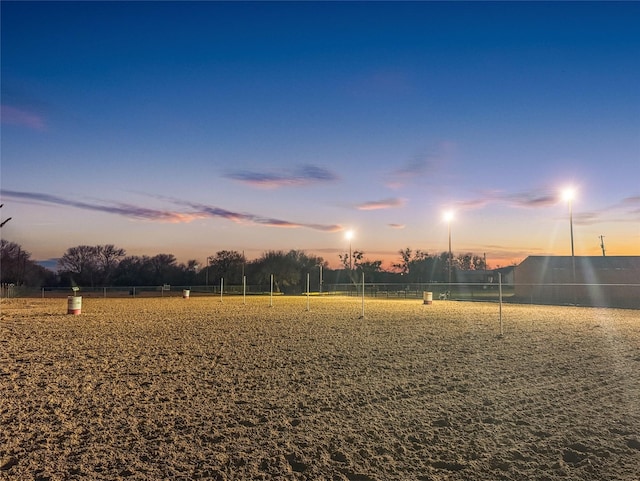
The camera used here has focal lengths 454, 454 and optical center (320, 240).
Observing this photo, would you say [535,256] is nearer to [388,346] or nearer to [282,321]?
[282,321]

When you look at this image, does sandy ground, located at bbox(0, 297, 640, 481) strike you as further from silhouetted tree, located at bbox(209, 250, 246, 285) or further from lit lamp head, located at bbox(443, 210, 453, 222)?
silhouetted tree, located at bbox(209, 250, 246, 285)

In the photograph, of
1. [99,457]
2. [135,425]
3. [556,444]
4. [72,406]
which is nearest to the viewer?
[99,457]

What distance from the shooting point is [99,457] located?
4746 mm

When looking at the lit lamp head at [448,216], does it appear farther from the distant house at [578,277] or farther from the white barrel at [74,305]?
the white barrel at [74,305]

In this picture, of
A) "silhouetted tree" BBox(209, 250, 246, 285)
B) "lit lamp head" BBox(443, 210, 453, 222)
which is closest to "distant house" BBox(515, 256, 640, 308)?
"lit lamp head" BBox(443, 210, 453, 222)

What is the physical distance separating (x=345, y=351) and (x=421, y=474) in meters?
7.08

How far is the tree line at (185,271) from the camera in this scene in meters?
81.0

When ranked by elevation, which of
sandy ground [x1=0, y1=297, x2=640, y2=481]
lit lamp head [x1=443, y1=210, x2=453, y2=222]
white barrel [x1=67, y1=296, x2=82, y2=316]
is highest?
lit lamp head [x1=443, y1=210, x2=453, y2=222]

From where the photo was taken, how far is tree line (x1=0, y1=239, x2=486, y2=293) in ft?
266

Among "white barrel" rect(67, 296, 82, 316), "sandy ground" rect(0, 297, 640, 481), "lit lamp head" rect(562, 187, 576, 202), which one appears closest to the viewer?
"sandy ground" rect(0, 297, 640, 481)

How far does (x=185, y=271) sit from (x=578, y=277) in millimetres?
71478

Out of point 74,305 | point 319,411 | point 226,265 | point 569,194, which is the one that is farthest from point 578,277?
A: point 226,265

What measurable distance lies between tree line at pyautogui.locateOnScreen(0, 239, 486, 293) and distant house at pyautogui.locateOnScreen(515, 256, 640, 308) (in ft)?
110

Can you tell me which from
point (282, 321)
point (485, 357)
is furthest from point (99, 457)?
point (282, 321)
